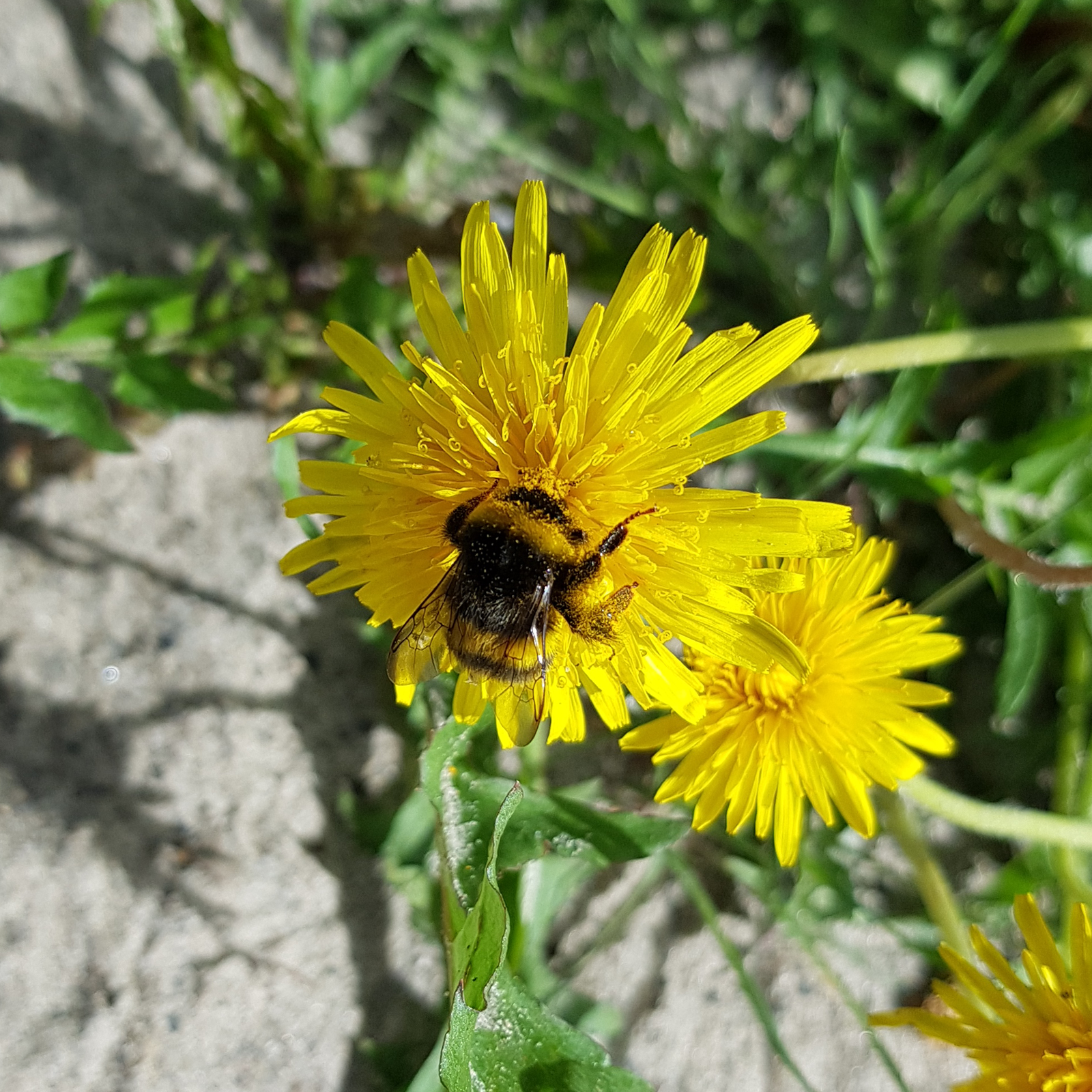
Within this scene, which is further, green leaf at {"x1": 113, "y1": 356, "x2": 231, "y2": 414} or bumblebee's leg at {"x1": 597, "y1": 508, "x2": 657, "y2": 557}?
green leaf at {"x1": 113, "y1": 356, "x2": 231, "y2": 414}

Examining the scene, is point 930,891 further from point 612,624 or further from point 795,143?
point 795,143

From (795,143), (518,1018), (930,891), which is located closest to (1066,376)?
(795,143)

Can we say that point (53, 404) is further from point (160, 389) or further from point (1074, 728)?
point (1074, 728)

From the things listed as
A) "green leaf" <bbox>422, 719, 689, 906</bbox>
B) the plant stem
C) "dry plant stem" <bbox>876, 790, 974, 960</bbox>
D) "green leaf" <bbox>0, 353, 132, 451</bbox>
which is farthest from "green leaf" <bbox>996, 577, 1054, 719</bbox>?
"green leaf" <bbox>0, 353, 132, 451</bbox>

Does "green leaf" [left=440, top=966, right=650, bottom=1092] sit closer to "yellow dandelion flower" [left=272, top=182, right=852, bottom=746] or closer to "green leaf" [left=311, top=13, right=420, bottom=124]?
"yellow dandelion flower" [left=272, top=182, right=852, bottom=746]

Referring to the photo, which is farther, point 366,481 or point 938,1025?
point 938,1025

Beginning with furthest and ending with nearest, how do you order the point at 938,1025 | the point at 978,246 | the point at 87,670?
the point at 978,246, the point at 87,670, the point at 938,1025
